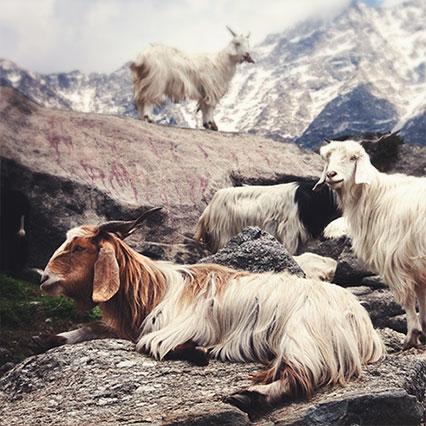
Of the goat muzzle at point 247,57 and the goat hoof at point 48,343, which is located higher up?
the goat muzzle at point 247,57

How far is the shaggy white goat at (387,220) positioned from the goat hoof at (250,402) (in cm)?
254

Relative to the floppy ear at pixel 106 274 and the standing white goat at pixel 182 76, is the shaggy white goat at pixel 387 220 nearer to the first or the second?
the floppy ear at pixel 106 274

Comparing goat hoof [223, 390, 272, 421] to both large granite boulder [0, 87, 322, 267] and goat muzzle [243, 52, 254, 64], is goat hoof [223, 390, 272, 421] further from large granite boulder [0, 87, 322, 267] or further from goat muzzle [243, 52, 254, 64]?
goat muzzle [243, 52, 254, 64]

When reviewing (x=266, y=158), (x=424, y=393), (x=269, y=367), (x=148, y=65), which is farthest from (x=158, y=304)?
(x=148, y=65)

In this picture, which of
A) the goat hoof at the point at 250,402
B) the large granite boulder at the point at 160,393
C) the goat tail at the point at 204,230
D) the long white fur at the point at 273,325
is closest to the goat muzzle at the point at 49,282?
the large granite boulder at the point at 160,393

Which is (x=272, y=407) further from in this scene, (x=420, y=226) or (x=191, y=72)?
(x=191, y=72)

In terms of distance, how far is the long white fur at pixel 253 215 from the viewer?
1279cm

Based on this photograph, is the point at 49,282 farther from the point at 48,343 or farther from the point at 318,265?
the point at 318,265

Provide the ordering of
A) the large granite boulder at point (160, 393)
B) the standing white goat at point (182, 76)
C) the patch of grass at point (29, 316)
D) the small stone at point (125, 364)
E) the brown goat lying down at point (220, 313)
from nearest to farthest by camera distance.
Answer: the large granite boulder at point (160, 393) < the brown goat lying down at point (220, 313) < the small stone at point (125, 364) < the patch of grass at point (29, 316) < the standing white goat at point (182, 76)

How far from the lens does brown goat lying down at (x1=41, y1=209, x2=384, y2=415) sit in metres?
5.69

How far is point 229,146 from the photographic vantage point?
16.1 meters

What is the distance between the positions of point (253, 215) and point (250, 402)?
25.3 feet

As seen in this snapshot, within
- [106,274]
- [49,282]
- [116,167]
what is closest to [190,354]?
[106,274]

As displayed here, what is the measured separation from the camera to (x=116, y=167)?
46.7ft
